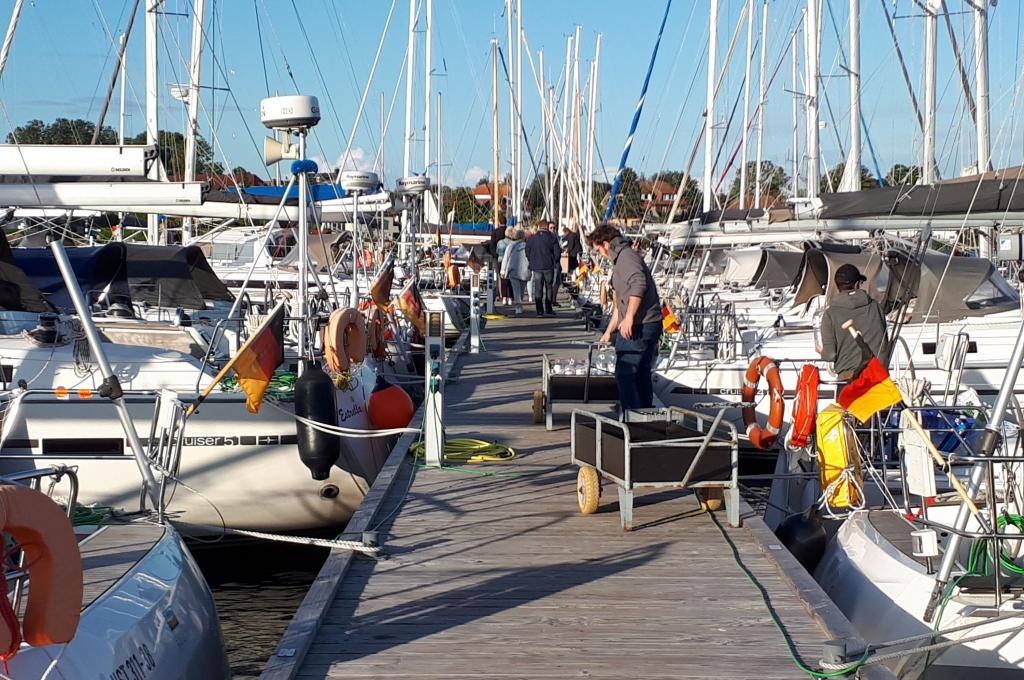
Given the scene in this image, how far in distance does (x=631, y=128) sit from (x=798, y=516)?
61.3 feet

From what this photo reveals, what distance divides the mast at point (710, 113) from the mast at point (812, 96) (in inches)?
73.2

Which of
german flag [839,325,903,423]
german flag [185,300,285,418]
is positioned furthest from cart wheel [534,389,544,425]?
german flag [839,325,903,423]

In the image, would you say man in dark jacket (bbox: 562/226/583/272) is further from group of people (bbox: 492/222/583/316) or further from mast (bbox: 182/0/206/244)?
mast (bbox: 182/0/206/244)

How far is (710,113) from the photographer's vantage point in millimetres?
24391

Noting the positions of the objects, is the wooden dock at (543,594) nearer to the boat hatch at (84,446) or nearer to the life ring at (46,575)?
the life ring at (46,575)

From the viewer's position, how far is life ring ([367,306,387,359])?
42.9ft

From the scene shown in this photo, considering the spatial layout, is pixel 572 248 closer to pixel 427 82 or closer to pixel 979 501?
pixel 427 82

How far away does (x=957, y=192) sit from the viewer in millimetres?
12555

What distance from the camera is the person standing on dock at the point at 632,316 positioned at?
31.2ft

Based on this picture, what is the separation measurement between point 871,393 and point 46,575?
5.62 m

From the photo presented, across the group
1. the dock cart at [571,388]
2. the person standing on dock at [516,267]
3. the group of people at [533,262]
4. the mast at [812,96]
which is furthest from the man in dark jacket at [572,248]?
the dock cart at [571,388]

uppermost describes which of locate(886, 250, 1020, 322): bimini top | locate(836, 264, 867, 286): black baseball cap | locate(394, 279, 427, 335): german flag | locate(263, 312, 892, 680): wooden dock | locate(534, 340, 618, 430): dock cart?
locate(836, 264, 867, 286): black baseball cap

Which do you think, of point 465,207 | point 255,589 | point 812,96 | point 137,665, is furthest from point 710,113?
point 465,207

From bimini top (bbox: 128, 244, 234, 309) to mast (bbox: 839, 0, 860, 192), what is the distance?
39.1ft
